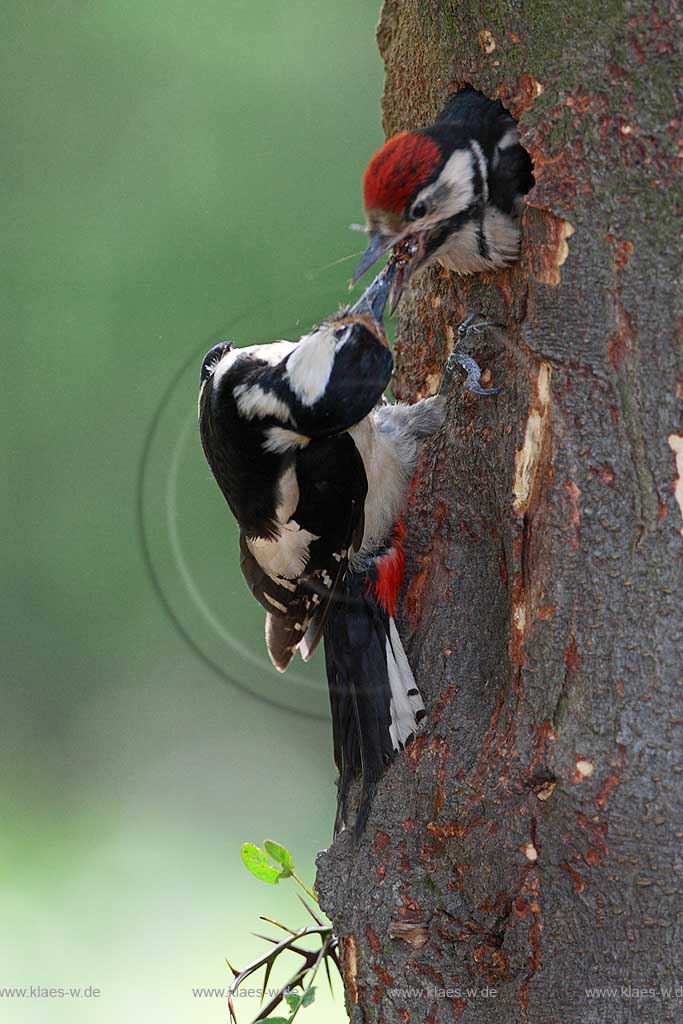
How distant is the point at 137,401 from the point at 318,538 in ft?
4.20

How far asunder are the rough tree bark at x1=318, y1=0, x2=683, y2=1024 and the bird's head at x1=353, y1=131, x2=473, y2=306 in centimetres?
11

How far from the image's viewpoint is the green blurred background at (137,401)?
2.67 m

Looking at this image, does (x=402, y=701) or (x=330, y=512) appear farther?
(x=330, y=512)

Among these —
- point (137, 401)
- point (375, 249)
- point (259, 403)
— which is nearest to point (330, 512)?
point (259, 403)

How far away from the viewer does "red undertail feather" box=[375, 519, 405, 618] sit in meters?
1.59

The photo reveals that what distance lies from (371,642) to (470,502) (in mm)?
268

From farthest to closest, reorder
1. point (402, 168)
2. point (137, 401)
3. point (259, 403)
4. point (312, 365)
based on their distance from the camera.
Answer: point (137, 401), point (259, 403), point (312, 365), point (402, 168)

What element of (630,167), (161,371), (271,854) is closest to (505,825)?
(271,854)

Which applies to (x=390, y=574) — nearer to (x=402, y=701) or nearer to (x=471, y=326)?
(x=402, y=701)

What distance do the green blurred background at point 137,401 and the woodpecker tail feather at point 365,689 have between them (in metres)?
0.85

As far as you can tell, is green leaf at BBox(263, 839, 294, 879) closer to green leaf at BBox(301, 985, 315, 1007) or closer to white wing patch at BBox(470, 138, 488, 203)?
green leaf at BBox(301, 985, 315, 1007)

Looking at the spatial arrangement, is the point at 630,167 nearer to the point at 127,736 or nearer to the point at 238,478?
the point at 238,478

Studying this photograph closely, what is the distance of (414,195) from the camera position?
4.43 ft

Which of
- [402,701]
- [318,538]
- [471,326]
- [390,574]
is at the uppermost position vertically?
[471,326]
